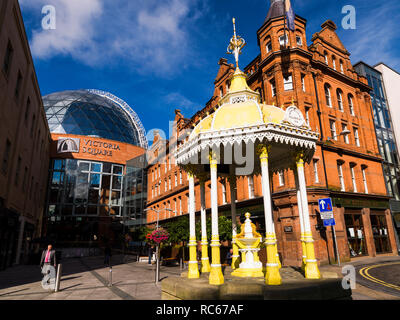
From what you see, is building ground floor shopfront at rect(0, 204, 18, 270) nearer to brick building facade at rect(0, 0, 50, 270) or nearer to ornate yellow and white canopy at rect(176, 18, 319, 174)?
brick building facade at rect(0, 0, 50, 270)

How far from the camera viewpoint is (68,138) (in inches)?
1820

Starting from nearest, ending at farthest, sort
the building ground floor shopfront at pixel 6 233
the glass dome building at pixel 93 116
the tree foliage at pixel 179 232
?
the building ground floor shopfront at pixel 6 233, the tree foliage at pixel 179 232, the glass dome building at pixel 93 116

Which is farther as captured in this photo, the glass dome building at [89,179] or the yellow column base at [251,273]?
the glass dome building at [89,179]

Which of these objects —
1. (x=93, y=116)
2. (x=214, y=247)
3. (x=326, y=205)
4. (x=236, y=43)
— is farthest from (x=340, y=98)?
(x=93, y=116)

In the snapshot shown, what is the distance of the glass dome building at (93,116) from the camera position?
5216 centimetres

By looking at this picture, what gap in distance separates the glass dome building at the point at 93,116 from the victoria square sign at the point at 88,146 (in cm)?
486

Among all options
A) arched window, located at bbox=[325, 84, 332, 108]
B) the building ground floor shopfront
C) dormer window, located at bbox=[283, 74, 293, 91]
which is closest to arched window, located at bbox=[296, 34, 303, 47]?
A: dormer window, located at bbox=[283, 74, 293, 91]

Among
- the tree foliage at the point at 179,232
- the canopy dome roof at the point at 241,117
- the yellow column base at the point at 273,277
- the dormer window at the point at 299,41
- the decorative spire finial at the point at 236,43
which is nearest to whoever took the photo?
the yellow column base at the point at 273,277

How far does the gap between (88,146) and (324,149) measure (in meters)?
40.6

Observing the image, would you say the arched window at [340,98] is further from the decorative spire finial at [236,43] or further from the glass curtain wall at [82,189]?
the glass curtain wall at [82,189]

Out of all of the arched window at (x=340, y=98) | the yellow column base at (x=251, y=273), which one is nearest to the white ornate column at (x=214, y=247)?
the yellow column base at (x=251, y=273)

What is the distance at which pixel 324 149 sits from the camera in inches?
875

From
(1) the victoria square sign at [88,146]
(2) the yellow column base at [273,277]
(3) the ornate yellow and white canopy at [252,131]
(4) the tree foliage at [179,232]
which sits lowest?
(2) the yellow column base at [273,277]

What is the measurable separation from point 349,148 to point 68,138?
44176mm
